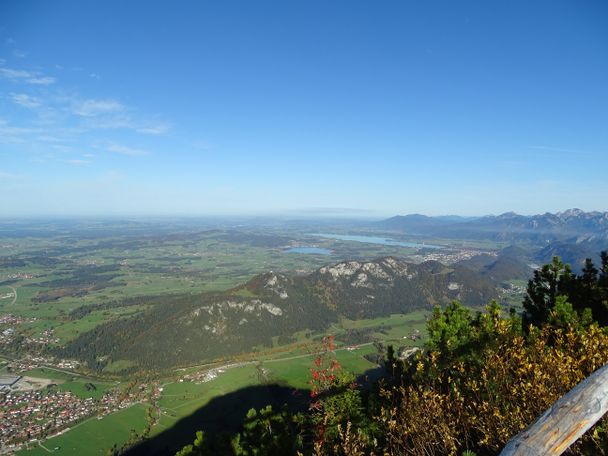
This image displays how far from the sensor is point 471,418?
23.5 feet

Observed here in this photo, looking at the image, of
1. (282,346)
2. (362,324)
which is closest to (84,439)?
(282,346)

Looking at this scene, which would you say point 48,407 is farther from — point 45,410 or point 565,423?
point 565,423

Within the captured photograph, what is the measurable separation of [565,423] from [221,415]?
64.6 m

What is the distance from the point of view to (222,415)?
58812 millimetres

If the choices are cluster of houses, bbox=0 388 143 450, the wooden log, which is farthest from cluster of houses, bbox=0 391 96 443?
the wooden log

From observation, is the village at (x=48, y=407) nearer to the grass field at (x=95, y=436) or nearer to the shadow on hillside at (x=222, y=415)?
the grass field at (x=95, y=436)

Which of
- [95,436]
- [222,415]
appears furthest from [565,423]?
[95,436]

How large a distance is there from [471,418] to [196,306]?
375 ft

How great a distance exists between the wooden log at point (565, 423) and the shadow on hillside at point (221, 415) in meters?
44.4

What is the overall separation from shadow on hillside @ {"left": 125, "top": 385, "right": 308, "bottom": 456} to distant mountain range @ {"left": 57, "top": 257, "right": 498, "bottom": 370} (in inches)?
1109

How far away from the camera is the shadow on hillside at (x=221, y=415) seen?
1964 inches

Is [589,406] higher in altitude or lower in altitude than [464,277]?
higher

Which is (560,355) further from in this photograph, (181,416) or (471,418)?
(181,416)

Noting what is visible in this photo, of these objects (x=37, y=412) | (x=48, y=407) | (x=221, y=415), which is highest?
(x=221, y=415)
